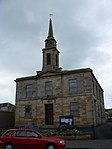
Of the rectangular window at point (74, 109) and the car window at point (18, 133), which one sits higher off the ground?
the rectangular window at point (74, 109)

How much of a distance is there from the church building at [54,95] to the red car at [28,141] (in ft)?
42.9

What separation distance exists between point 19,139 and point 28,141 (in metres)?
0.66

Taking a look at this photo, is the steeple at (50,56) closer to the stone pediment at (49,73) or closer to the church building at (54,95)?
the church building at (54,95)

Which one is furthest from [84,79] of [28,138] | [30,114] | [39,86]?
[28,138]

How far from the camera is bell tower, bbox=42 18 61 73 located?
1213 inches

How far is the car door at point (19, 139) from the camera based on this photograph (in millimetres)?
12106

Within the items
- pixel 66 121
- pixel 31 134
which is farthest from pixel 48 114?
pixel 31 134

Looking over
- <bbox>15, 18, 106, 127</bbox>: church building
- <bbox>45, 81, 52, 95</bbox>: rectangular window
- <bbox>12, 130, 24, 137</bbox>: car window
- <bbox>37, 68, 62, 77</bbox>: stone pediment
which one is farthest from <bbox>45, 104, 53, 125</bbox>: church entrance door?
<bbox>12, 130, 24, 137</bbox>: car window

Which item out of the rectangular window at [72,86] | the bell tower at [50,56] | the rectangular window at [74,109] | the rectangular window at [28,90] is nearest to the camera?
the rectangular window at [74,109]

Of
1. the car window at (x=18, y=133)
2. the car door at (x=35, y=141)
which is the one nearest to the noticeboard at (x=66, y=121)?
the car window at (x=18, y=133)

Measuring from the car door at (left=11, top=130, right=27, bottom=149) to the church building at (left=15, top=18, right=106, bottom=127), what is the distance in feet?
42.6

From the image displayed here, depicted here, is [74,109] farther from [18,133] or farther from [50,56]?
[18,133]

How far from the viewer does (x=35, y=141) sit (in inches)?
468

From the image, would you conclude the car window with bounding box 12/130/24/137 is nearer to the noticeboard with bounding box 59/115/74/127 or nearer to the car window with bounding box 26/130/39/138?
the car window with bounding box 26/130/39/138
